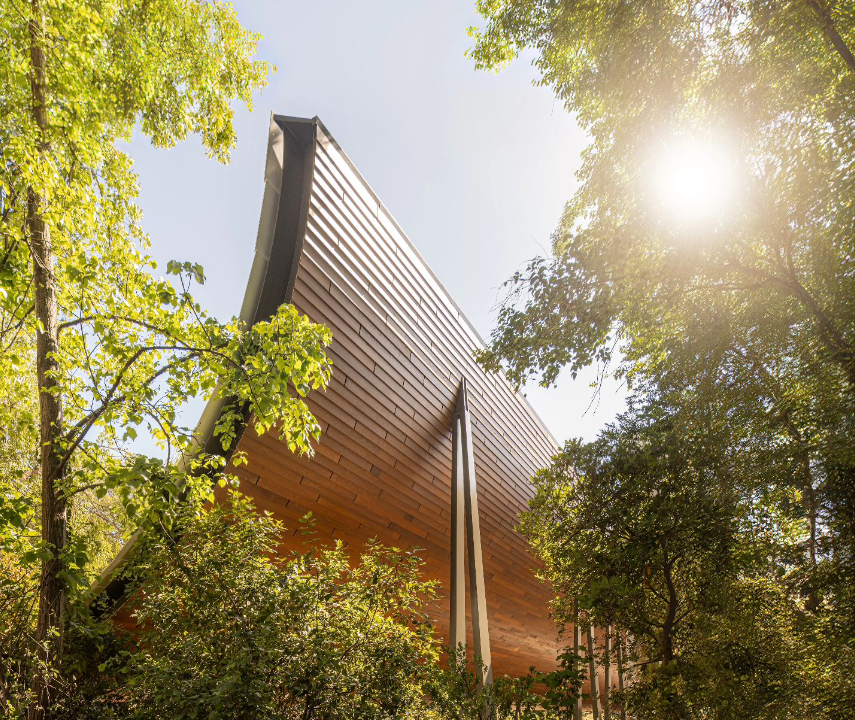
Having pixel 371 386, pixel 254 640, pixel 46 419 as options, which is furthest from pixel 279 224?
pixel 254 640

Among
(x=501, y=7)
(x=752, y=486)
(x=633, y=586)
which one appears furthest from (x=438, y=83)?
(x=633, y=586)

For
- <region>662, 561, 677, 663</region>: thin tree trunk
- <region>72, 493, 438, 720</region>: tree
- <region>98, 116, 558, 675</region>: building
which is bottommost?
<region>72, 493, 438, 720</region>: tree

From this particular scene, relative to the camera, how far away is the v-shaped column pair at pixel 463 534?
5098mm

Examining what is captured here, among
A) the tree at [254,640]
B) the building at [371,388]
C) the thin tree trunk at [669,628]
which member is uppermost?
the building at [371,388]

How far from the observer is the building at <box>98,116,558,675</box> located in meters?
4.27

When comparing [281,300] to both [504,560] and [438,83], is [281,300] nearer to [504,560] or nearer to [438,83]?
[438,83]

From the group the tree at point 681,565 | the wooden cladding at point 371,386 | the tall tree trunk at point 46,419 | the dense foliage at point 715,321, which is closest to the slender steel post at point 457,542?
the wooden cladding at point 371,386

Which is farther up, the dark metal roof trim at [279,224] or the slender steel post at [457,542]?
the dark metal roof trim at [279,224]

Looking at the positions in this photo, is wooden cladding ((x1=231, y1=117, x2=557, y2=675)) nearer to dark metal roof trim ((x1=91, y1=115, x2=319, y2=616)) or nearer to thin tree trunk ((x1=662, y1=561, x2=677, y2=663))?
dark metal roof trim ((x1=91, y1=115, x2=319, y2=616))

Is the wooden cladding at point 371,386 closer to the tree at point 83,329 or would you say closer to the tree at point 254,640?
the tree at point 254,640

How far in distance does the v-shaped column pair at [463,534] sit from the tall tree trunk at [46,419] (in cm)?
367

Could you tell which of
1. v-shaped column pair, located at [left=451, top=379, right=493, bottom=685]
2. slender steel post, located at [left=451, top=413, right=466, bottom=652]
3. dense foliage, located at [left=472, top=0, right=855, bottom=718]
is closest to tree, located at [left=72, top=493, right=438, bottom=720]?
dense foliage, located at [left=472, top=0, right=855, bottom=718]

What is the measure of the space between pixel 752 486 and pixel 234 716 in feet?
14.4

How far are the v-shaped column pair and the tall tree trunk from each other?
367 cm
